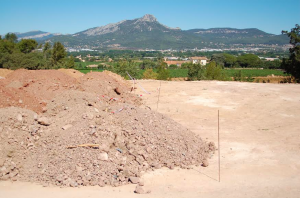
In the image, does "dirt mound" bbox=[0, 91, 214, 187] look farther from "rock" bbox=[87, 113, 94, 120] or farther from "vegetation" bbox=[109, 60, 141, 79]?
"vegetation" bbox=[109, 60, 141, 79]

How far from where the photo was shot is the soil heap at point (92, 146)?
7.30 metres

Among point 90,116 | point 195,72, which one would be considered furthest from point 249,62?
point 90,116

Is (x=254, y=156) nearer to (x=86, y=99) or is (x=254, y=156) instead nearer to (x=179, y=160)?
(x=179, y=160)

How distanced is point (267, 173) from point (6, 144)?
7.17 meters

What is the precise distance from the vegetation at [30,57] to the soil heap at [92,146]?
113 ft

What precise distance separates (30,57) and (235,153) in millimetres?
41285

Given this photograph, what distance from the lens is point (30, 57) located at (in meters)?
43.8

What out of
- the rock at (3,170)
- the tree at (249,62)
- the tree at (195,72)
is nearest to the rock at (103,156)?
the rock at (3,170)

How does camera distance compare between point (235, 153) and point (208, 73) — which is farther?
point (208, 73)

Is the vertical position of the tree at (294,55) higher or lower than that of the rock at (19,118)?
higher

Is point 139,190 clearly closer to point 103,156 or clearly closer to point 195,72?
point 103,156

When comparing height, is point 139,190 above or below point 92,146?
below

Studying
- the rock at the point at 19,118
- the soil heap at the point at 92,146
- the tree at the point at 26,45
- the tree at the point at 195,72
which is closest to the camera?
the soil heap at the point at 92,146

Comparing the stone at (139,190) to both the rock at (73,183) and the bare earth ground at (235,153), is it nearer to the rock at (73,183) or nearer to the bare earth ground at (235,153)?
the bare earth ground at (235,153)
